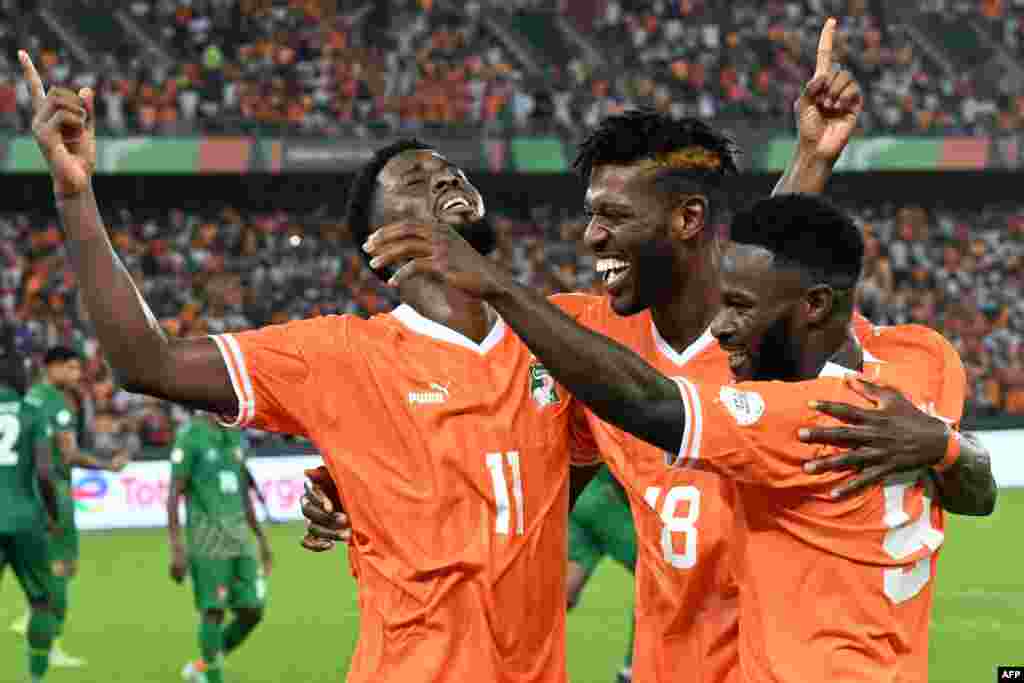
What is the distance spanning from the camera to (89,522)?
62.7 feet

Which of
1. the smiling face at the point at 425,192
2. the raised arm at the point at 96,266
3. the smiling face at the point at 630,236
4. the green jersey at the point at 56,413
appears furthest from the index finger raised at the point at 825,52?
the green jersey at the point at 56,413

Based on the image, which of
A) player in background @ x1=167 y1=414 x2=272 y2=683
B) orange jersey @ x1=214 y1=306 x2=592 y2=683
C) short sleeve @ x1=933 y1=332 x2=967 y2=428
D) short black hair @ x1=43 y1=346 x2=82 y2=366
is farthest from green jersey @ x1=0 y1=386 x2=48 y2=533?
short sleeve @ x1=933 y1=332 x2=967 y2=428

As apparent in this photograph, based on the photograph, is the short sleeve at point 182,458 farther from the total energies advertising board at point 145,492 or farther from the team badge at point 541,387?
the total energies advertising board at point 145,492

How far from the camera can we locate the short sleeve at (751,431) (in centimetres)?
352

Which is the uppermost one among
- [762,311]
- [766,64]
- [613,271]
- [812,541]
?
[762,311]

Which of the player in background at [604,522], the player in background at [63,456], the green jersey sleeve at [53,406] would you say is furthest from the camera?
the green jersey sleeve at [53,406]

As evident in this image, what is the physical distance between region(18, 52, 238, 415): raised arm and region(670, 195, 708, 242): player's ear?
1.31 m

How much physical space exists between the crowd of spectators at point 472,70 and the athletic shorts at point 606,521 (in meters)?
18.9

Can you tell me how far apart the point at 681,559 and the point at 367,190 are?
1.34m

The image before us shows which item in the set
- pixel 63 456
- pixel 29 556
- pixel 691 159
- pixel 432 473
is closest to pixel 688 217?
pixel 691 159

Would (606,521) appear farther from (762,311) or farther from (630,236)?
(762,311)

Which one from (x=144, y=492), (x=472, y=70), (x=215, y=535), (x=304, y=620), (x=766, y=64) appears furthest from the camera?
(x=766, y=64)

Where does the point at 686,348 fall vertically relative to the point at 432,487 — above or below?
above

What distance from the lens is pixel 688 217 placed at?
4477mm
